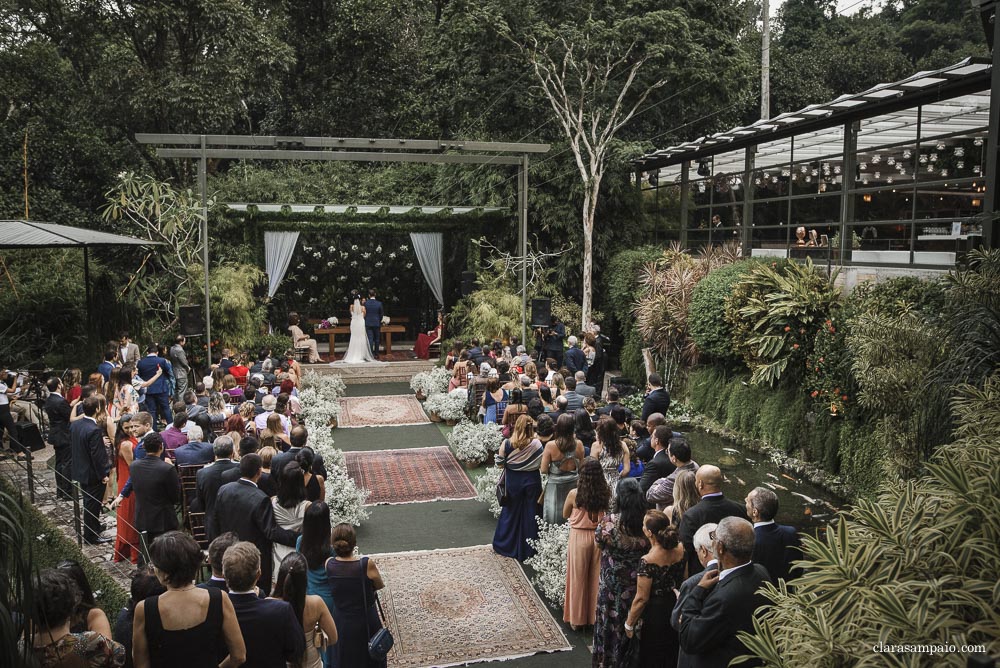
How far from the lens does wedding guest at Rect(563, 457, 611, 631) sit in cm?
523

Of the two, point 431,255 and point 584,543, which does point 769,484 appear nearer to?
point 584,543

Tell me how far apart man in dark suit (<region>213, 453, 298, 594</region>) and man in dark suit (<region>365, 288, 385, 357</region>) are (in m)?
12.9

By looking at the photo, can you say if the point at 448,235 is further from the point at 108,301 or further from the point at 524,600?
the point at 524,600

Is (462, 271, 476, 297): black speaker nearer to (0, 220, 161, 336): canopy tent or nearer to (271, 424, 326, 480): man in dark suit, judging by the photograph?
(0, 220, 161, 336): canopy tent

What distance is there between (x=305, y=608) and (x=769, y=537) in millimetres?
2578

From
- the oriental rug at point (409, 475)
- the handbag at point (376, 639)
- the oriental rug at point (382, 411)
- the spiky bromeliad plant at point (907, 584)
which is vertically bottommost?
the oriental rug at point (409, 475)

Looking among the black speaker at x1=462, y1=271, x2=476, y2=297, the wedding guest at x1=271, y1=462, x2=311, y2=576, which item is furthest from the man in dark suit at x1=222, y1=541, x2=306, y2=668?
the black speaker at x1=462, y1=271, x2=476, y2=297

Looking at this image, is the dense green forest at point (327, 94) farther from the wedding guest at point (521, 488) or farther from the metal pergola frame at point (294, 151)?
the wedding guest at point (521, 488)

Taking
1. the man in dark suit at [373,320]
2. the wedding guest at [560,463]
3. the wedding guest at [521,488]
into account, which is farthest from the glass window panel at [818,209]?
the wedding guest at [560,463]

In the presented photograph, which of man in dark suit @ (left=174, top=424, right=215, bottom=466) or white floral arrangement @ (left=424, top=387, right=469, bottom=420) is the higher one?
man in dark suit @ (left=174, top=424, right=215, bottom=466)

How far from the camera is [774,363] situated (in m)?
9.95

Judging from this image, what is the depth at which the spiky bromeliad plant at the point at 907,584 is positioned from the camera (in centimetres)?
240

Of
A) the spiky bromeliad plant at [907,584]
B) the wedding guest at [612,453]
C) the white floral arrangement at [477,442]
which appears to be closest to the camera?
the spiky bromeliad plant at [907,584]

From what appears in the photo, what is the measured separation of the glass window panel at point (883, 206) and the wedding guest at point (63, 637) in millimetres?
14607
